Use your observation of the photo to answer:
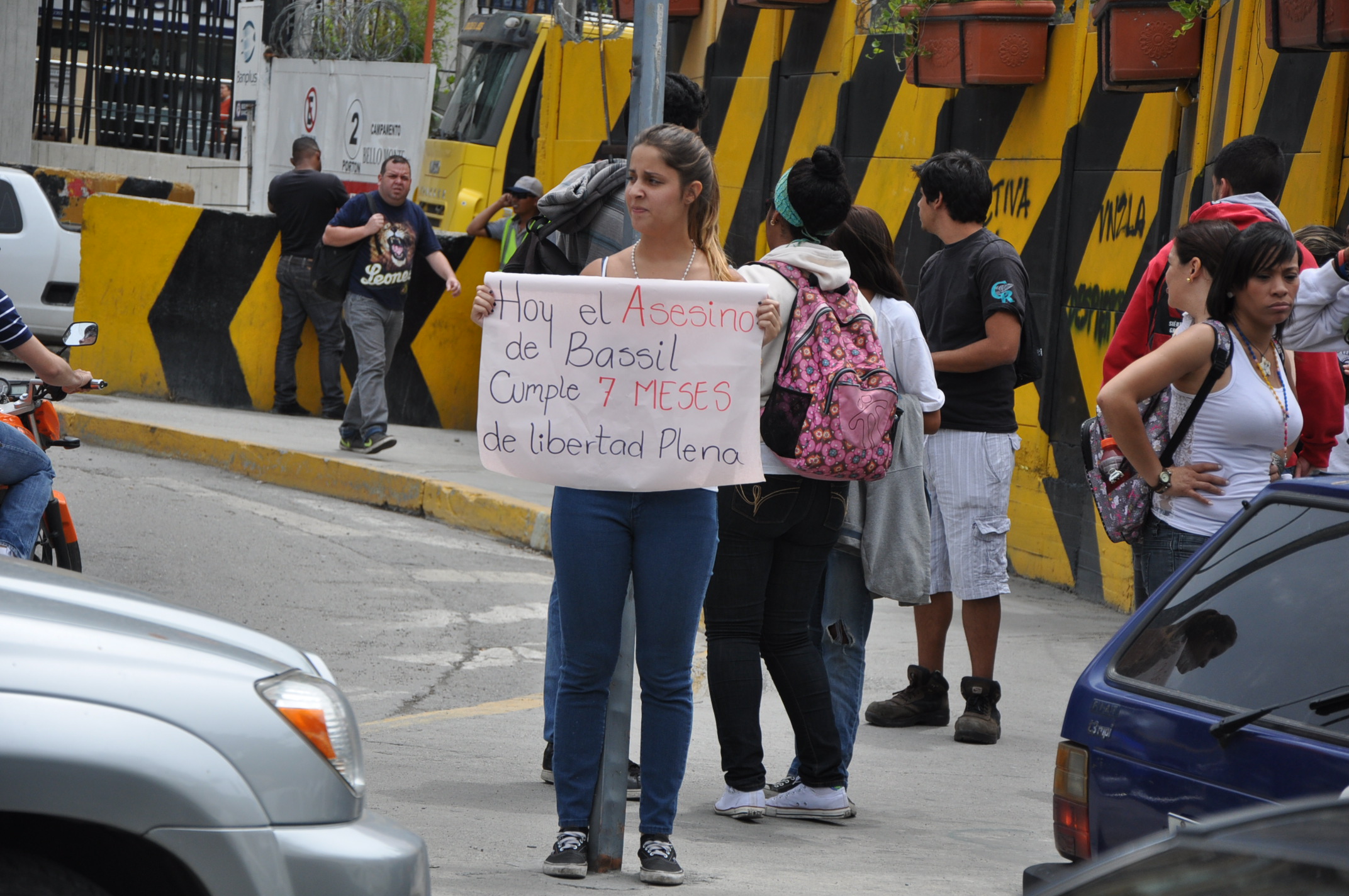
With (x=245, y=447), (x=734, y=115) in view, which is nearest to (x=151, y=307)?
(x=245, y=447)

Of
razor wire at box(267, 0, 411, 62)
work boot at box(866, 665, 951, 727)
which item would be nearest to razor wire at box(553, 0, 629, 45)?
razor wire at box(267, 0, 411, 62)

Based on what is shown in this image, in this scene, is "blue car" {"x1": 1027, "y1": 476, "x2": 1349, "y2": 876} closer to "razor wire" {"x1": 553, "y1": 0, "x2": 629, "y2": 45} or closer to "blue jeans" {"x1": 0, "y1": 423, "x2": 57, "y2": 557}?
"blue jeans" {"x1": 0, "y1": 423, "x2": 57, "y2": 557}

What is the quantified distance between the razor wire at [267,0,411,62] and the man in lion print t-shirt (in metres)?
8.85

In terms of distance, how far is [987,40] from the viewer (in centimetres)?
888

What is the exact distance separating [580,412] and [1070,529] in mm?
5512

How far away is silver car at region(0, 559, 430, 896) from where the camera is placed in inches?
91.4

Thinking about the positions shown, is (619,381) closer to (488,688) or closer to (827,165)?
(827,165)

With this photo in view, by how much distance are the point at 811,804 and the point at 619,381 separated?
1.56 meters

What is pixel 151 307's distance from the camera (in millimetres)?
12453

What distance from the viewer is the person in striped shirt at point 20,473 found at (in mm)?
5270

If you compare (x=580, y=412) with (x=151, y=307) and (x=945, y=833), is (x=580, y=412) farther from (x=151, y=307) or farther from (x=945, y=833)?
(x=151, y=307)

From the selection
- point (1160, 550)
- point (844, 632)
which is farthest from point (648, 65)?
point (1160, 550)

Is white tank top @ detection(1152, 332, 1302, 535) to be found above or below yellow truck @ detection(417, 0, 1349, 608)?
below

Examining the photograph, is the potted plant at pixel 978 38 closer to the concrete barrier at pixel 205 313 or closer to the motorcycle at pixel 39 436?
the concrete barrier at pixel 205 313
